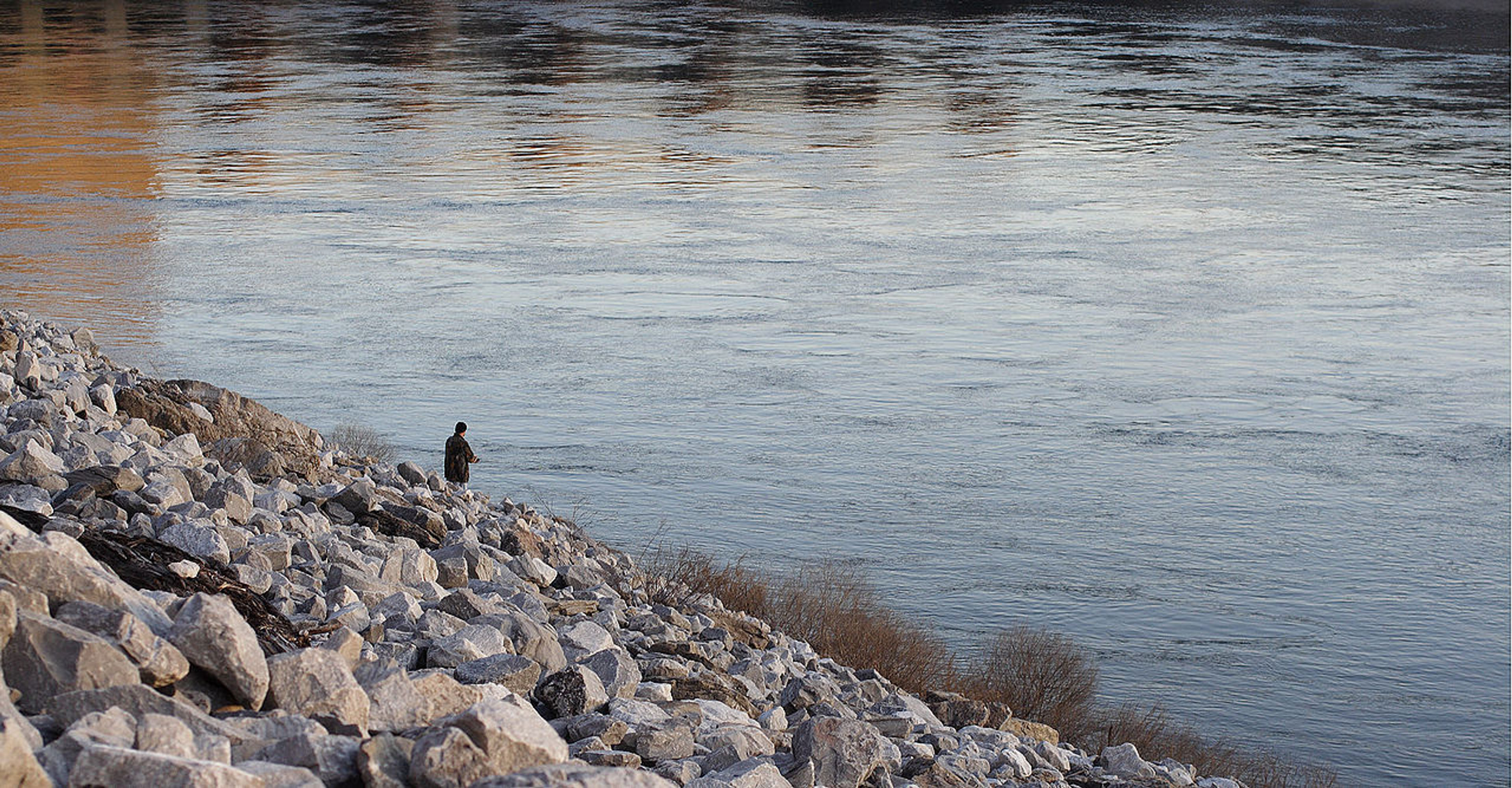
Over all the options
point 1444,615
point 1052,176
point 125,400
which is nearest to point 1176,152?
point 1052,176

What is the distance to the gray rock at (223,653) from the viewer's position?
407cm

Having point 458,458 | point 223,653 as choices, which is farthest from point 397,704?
point 458,458

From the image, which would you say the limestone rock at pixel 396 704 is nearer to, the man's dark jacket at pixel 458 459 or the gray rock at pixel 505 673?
the gray rock at pixel 505 673

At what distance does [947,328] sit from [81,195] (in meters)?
15.5

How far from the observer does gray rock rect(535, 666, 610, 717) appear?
5.25m

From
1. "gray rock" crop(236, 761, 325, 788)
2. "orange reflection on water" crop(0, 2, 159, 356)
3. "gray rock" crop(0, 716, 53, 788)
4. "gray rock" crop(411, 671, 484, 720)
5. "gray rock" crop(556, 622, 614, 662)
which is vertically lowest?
"orange reflection on water" crop(0, 2, 159, 356)

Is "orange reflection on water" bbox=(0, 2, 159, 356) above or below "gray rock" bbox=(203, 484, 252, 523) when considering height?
below

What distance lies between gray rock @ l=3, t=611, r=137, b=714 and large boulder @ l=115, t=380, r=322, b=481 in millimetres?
4846

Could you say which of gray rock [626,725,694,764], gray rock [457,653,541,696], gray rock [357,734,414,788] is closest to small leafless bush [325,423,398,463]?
gray rock [457,653,541,696]

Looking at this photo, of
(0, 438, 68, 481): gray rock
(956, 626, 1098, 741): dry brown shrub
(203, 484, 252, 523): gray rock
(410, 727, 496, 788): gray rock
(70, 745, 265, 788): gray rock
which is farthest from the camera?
(956, 626, 1098, 741): dry brown shrub

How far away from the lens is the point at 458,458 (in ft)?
37.8

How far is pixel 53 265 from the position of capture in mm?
21875

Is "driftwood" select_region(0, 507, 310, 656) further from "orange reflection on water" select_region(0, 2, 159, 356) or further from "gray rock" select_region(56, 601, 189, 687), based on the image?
"orange reflection on water" select_region(0, 2, 159, 356)

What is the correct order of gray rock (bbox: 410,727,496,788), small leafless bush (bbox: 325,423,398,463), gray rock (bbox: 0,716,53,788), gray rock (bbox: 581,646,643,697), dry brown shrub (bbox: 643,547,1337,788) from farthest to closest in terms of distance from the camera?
small leafless bush (bbox: 325,423,398,463), dry brown shrub (bbox: 643,547,1337,788), gray rock (bbox: 581,646,643,697), gray rock (bbox: 410,727,496,788), gray rock (bbox: 0,716,53,788)
